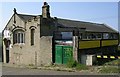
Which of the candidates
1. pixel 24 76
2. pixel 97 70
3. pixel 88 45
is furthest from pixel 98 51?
pixel 24 76

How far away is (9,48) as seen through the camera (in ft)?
111

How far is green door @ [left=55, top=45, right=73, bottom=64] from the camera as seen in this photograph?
77.4 feet

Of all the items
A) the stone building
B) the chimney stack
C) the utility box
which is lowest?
the utility box

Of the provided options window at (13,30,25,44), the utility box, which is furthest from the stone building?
the utility box

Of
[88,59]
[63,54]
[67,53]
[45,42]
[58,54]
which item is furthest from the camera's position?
[45,42]

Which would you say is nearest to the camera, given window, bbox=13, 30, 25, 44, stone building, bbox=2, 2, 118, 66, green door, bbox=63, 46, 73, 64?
green door, bbox=63, 46, 73, 64

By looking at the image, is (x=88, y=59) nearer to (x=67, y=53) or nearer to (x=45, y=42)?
(x=67, y=53)

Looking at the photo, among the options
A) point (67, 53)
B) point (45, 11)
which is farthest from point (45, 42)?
point (45, 11)

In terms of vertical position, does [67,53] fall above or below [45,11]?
below

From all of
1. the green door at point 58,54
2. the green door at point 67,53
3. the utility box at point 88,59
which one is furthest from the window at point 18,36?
the utility box at point 88,59

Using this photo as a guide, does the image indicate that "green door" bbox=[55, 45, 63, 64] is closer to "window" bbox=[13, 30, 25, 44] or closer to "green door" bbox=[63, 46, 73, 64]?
"green door" bbox=[63, 46, 73, 64]

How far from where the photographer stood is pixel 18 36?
32.1 m

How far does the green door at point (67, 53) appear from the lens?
23453mm

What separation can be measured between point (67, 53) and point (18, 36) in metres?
10.8
